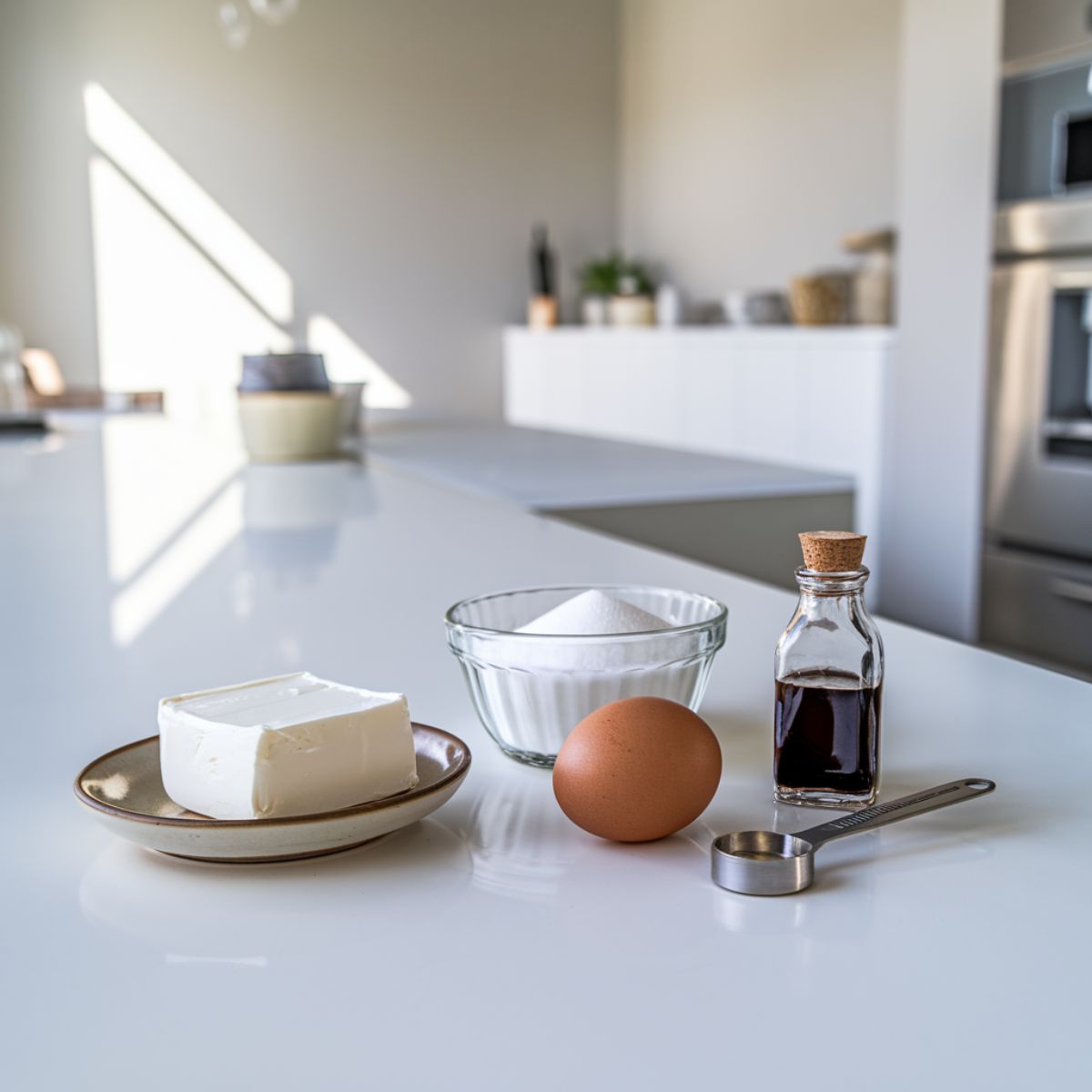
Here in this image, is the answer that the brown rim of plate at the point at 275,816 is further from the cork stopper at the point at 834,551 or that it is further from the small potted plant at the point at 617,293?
the small potted plant at the point at 617,293

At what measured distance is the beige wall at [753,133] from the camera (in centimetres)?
506

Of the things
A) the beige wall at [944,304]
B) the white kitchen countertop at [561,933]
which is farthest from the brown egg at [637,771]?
the beige wall at [944,304]

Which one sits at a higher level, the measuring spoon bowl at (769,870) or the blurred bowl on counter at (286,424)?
the blurred bowl on counter at (286,424)

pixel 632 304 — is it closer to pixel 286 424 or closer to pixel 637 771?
pixel 286 424

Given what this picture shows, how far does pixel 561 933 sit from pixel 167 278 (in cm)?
616

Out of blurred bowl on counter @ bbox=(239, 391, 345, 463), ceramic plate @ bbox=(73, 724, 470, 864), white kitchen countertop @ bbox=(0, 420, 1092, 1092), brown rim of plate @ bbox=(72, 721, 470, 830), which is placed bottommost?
white kitchen countertop @ bbox=(0, 420, 1092, 1092)

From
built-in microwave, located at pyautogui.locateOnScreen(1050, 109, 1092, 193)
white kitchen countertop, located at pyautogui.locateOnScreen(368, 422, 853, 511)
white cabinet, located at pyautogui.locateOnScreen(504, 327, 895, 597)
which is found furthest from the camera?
white cabinet, located at pyautogui.locateOnScreen(504, 327, 895, 597)

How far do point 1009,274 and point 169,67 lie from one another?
168 inches

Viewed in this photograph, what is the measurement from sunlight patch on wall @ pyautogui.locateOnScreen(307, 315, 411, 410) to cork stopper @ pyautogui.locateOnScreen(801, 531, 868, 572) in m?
5.96

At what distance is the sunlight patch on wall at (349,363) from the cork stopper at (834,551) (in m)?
5.96

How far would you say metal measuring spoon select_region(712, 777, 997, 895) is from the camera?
0.52 meters

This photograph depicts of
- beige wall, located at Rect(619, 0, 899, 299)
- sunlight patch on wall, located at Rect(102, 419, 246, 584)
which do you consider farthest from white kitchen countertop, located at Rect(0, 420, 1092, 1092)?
beige wall, located at Rect(619, 0, 899, 299)

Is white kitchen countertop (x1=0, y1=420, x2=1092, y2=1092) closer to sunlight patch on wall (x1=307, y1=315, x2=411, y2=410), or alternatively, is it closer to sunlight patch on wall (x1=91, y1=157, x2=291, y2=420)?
sunlight patch on wall (x1=91, y1=157, x2=291, y2=420)

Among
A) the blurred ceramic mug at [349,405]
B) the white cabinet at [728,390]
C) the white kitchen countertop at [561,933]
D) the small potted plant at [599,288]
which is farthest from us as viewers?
the small potted plant at [599,288]
